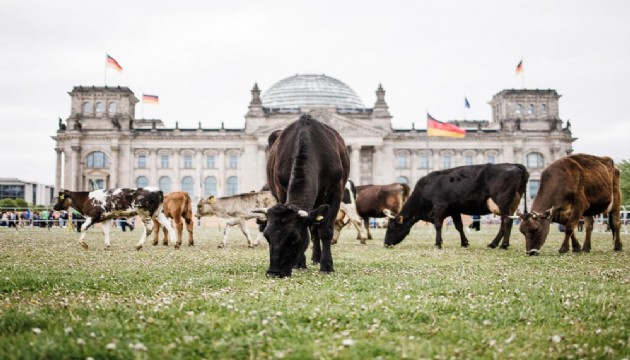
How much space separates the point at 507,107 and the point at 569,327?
307 ft

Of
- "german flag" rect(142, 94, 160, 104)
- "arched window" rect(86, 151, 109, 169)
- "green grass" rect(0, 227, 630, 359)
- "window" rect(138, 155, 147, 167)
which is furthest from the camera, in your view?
"window" rect(138, 155, 147, 167)

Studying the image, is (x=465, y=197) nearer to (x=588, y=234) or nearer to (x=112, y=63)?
(x=588, y=234)

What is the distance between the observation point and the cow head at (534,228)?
13.9 m

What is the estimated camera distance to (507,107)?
93000mm

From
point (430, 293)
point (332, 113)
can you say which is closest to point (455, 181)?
point (430, 293)

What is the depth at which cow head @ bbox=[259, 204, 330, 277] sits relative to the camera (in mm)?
8336

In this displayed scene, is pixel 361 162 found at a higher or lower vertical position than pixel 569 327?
higher

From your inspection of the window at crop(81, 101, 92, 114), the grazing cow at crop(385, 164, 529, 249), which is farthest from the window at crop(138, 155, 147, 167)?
the grazing cow at crop(385, 164, 529, 249)

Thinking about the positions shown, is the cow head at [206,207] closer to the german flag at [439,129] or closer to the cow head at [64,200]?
the cow head at [64,200]

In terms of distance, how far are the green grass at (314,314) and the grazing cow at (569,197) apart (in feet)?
12.9

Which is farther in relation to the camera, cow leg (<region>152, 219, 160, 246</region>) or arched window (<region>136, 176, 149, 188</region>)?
arched window (<region>136, 176, 149, 188</region>)

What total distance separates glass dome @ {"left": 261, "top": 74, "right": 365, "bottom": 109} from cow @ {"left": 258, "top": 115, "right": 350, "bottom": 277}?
90.4 meters

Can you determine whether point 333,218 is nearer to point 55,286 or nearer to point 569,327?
point 55,286

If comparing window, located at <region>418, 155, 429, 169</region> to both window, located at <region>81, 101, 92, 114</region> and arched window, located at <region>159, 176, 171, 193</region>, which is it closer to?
arched window, located at <region>159, 176, 171, 193</region>
